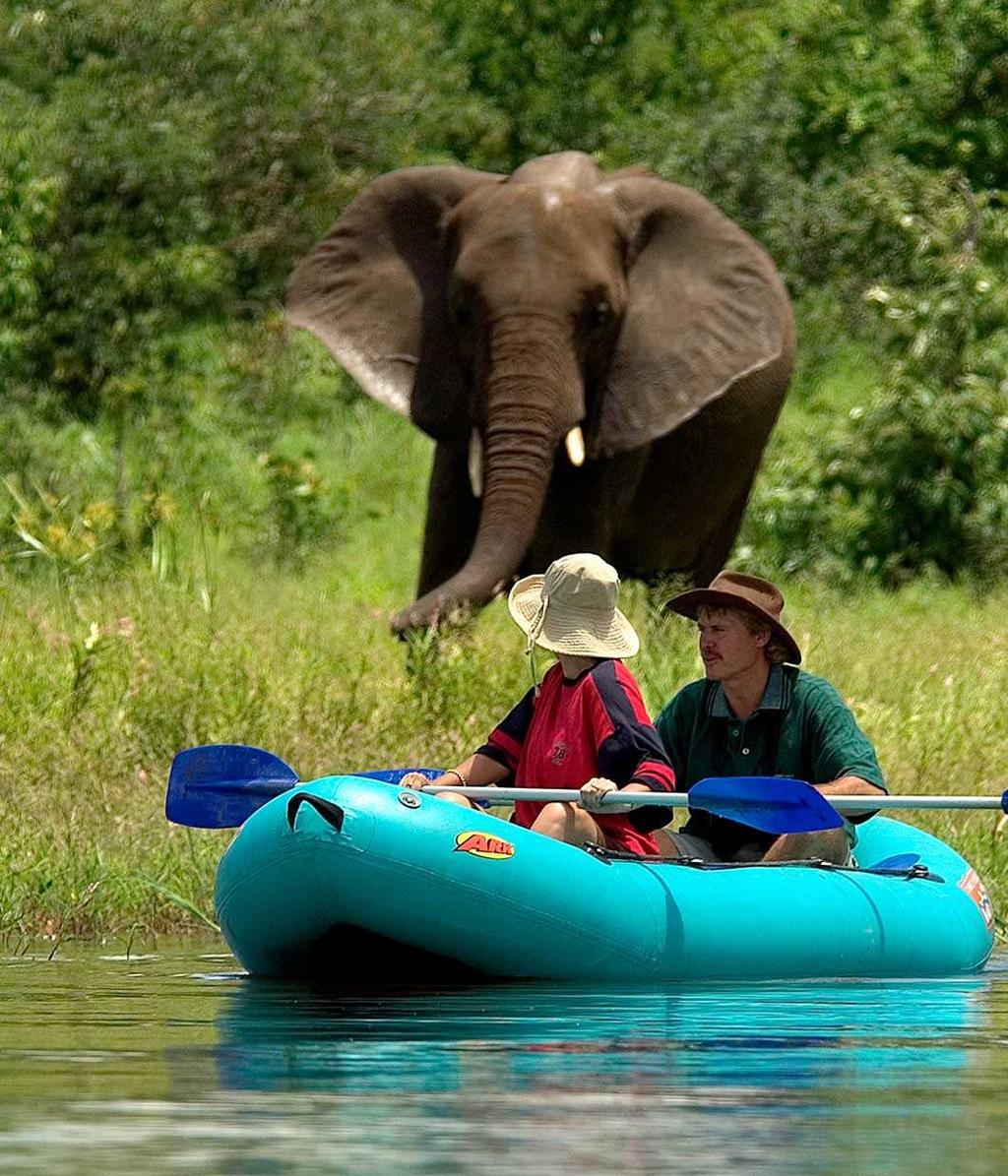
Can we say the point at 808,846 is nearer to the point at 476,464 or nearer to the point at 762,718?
the point at 762,718

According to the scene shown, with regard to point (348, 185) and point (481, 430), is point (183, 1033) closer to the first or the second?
point (481, 430)

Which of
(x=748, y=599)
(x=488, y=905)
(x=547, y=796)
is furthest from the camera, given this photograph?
(x=748, y=599)

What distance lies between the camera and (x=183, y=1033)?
6.07m

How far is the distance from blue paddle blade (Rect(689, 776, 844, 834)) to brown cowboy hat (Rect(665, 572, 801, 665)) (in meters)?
0.67

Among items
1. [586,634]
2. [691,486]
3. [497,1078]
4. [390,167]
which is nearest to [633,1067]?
[497,1078]

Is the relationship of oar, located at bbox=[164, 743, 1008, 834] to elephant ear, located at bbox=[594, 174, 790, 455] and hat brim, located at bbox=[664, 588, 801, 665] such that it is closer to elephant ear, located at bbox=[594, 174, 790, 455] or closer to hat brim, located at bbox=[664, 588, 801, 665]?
hat brim, located at bbox=[664, 588, 801, 665]

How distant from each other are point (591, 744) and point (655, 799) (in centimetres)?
40

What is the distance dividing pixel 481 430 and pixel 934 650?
2505 millimetres

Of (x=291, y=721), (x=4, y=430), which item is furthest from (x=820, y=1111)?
(x=4, y=430)

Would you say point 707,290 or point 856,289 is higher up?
point 707,290

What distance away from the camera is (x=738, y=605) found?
312 inches

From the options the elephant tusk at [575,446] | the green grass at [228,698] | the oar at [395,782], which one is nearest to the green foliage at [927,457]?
the green grass at [228,698]

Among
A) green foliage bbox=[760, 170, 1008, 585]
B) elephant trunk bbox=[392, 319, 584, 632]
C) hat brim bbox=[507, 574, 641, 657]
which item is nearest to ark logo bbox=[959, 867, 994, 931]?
hat brim bbox=[507, 574, 641, 657]

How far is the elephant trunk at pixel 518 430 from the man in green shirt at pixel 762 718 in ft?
13.2
